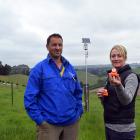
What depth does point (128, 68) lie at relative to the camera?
4.65m

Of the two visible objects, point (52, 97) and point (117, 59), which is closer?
point (117, 59)

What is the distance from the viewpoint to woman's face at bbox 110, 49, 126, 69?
180 inches

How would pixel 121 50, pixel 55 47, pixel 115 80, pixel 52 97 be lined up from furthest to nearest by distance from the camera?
pixel 55 47
pixel 52 97
pixel 121 50
pixel 115 80

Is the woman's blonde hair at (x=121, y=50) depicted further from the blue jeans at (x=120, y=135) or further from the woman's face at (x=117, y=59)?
the blue jeans at (x=120, y=135)

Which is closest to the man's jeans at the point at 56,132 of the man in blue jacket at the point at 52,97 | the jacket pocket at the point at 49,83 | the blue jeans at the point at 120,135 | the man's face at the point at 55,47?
the man in blue jacket at the point at 52,97

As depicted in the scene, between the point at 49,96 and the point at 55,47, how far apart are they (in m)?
0.54

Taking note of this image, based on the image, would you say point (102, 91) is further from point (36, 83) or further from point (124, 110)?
point (36, 83)

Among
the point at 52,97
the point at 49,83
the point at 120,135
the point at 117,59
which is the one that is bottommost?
the point at 120,135

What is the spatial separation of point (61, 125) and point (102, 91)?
0.67 m

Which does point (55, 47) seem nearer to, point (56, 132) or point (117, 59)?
point (117, 59)

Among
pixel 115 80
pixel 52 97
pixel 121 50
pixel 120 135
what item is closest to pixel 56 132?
pixel 52 97

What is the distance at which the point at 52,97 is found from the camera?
192 inches

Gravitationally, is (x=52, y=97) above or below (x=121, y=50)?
below

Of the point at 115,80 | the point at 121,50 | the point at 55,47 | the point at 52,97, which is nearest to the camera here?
the point at 115,80
